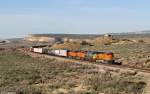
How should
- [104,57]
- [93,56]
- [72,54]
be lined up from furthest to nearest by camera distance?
[72,54]
[93,56]
[104,57]

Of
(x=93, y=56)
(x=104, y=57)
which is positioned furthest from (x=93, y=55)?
(x=104, y=57)

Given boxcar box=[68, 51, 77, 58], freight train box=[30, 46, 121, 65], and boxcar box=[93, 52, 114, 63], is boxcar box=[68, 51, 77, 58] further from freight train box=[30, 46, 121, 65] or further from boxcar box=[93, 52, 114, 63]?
boxcar box=[93, 52, 114, 63]

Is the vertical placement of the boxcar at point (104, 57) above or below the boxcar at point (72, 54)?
above

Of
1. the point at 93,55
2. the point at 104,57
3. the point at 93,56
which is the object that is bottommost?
the point at 93,56

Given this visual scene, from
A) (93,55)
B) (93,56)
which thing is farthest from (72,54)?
(93,56)

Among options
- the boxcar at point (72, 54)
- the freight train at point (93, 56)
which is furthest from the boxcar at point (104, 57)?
the boxcar at point (72, 54)

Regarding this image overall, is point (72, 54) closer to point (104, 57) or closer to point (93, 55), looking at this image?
point (93, 55)

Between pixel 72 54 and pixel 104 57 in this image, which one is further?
pixel 72 54

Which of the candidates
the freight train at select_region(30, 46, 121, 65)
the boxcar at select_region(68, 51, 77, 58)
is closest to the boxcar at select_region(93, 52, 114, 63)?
the freight train at select_region(30, 46, 121, 65)

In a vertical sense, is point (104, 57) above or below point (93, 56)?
above

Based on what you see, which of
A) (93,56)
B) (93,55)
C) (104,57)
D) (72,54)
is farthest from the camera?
(72,54)

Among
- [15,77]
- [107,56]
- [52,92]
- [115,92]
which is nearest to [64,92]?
[52,92]

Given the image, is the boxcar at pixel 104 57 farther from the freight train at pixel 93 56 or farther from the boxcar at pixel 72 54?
the boxcar at pixel 72 54

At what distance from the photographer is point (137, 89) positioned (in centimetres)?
2558
